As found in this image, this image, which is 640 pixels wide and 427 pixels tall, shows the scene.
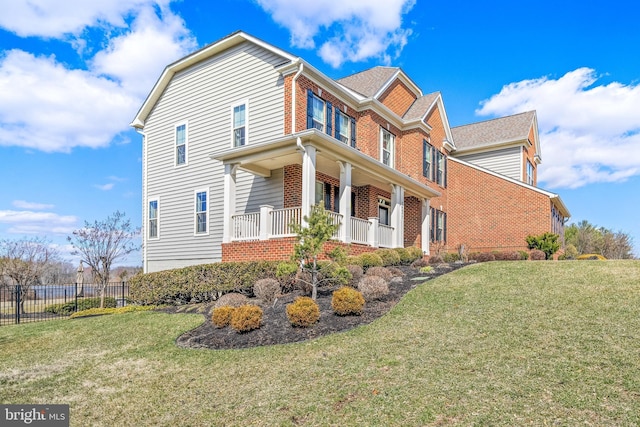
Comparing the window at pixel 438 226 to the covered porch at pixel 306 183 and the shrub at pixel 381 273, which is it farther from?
the shrub at pixel 381 273

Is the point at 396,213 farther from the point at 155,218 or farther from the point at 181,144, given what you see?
the point at 155,218

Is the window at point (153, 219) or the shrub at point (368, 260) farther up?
the window at point (153, 219)

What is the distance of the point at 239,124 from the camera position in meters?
15.9

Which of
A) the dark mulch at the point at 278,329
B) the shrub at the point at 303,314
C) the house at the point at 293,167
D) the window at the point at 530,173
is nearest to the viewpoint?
the dark mulch at the point at 278,329

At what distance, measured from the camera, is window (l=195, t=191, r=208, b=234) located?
651 inches

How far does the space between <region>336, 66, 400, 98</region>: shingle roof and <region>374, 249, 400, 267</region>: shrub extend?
7.05 meters

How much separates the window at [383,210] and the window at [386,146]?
67.4 inches

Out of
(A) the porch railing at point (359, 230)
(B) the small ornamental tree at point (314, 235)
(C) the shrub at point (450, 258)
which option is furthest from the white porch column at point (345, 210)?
(C) the shrub at point (450, 258)

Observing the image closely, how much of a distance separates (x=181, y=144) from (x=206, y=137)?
5.57 ft

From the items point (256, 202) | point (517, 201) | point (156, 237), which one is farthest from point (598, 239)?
point (156, 237)

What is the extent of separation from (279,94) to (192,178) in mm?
5387

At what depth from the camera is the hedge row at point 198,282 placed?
37.5ft

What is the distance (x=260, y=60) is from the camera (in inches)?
609

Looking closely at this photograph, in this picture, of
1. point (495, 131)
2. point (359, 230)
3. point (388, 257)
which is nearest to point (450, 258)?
point (388, 257)
